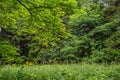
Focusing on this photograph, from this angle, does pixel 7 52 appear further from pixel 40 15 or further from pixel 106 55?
pixel 106 55

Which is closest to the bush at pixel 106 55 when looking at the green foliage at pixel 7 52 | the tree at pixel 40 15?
the tree at pixel 40 15

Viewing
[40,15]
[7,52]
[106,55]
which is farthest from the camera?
[106,55]

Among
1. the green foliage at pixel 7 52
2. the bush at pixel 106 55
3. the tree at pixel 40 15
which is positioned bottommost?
the bush at pixel 106 55

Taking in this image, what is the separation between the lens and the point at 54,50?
2956 centimetres

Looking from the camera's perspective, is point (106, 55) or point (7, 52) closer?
point (7, 52)

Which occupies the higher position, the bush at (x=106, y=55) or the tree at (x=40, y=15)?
the tree at (x=40, y=15)

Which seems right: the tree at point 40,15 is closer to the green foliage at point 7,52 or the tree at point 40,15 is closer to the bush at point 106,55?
the green foliage at point 7,52

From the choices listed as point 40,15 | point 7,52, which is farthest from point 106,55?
point 7,52

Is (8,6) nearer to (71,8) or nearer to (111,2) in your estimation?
(71,8)

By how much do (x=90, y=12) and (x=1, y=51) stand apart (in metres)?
19.3

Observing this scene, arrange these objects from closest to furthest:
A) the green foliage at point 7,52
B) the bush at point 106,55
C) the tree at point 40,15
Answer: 1. the tree at point 40,15
2. the green foliage at point 7,52
3. the bush at point 106,55

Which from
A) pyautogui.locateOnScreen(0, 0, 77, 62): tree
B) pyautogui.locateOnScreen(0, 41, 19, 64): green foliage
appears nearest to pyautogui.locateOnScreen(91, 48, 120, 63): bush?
pyautogui.locateOnScreen(0, 0, 77, 62): tree

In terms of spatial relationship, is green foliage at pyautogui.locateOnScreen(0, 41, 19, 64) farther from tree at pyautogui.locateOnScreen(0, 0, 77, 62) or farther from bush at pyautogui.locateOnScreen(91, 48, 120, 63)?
bush at pyautogui.locateOnScreen(91, 48, 120, 63)

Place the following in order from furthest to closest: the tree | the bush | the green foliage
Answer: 1. the bush
2. the green foliage
3. the tree
